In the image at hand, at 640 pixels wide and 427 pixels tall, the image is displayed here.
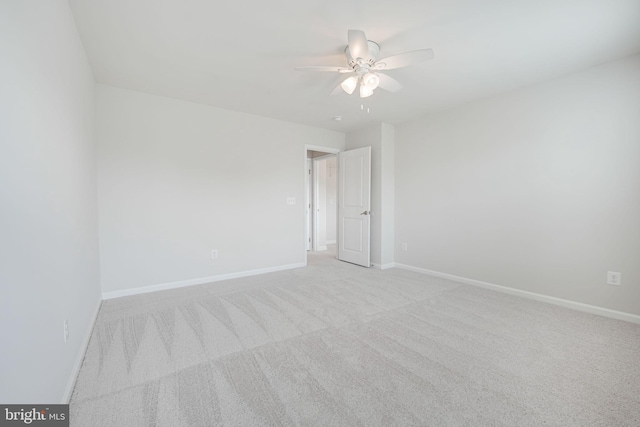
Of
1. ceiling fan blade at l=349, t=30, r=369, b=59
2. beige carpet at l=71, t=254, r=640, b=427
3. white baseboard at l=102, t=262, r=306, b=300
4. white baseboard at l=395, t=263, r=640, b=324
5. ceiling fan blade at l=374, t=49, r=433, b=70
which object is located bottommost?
beige carpet at l=71, t=254, r=640, b=427

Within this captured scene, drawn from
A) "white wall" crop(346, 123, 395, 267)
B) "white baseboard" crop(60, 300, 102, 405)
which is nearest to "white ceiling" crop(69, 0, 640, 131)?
"white wall" crop(346, 123, 395, 267)

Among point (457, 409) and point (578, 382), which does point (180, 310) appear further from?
point (578, 382)

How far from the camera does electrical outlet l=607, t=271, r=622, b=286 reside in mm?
2424

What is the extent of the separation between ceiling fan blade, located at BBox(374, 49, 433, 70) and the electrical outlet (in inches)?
107

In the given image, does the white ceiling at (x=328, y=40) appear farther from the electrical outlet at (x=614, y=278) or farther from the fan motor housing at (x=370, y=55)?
the electrical outlet at (x=614, y=278)

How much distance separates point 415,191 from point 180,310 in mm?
3618

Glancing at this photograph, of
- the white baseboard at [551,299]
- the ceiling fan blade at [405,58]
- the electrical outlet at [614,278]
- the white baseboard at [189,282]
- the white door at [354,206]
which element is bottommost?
the white baseboard at [551,299]

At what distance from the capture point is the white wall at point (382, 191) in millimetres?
4332

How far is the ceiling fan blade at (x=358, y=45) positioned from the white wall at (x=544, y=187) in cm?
222

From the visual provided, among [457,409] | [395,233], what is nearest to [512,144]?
[395,233]

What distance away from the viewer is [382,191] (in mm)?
4332

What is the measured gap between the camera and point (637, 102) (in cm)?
230

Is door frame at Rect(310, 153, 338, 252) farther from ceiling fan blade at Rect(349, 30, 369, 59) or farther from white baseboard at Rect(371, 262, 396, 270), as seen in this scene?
ceiling fan blade at Rect(349, 30, 369, 59)

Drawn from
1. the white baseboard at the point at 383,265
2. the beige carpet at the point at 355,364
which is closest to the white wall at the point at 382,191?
the white baseboard at the point at 383,265
